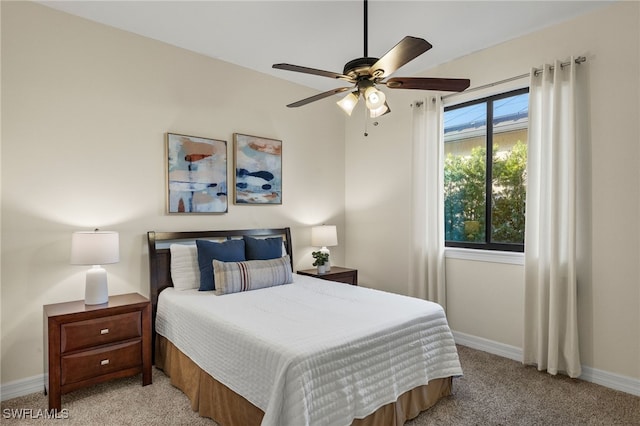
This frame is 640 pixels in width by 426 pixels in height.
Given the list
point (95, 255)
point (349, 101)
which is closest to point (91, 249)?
point (95, 255)

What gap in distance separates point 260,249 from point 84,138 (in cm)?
171

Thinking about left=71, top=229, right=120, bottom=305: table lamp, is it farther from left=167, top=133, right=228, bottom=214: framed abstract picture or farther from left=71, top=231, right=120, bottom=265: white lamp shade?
left=167, top=133, right=228, bottom=214: framed abstract picture

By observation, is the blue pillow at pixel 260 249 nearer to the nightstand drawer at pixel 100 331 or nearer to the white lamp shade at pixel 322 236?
the white lamp shade at pixel 322 236

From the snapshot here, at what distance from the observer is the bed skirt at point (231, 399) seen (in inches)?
79.5

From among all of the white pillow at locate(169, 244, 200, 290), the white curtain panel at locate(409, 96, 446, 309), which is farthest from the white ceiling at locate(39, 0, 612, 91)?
the white pillow at locate(169, 244, 200, 290)

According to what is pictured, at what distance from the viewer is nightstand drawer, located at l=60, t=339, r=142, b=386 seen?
97.4 inches

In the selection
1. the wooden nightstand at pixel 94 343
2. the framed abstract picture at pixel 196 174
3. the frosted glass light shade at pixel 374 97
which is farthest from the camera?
the framed abstract picture at pixel 196 174

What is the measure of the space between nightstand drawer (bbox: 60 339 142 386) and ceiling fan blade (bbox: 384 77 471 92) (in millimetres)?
2613

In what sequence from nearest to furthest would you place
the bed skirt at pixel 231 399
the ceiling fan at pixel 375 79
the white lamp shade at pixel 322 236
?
the bed skirt at pixel 231 399
the ceiling fan at pixel 375 79
the white lamp shade at pixel 322 236

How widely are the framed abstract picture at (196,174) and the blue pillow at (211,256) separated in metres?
0.51

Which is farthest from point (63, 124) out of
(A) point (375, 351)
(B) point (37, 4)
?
(A) point (375, 351)

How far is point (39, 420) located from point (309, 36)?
11.3 feet

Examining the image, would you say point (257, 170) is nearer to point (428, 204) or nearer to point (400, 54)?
point (428, 204)

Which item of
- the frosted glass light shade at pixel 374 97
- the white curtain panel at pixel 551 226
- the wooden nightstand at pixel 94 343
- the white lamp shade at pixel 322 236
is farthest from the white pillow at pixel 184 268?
the white curtain panel at pixel 551 226
